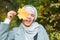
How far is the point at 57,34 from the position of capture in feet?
14.1

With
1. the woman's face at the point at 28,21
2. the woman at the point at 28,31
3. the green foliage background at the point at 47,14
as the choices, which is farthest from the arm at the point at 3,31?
the green foliage background at the point at 47,14

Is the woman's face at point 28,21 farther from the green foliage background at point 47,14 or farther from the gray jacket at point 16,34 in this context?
the green foliage background at point 47,14

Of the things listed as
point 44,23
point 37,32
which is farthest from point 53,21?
point 37,32

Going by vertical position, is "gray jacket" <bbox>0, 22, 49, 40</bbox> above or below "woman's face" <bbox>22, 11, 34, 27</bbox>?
below

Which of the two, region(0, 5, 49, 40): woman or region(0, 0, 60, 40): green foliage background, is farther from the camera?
region(0, 0, 60, 40): green foliage background

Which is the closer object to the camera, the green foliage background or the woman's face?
the woman's face

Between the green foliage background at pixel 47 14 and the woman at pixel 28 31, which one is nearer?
the woman at pixel 28 31

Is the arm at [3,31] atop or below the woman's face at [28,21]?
below

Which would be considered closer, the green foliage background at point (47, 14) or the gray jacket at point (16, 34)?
the gray jacket at point (16, 34)

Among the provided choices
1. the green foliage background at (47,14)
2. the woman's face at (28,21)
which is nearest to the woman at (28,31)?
the woman's face at (28,21)

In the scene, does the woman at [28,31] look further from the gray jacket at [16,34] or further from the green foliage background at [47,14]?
the green foliage background at [47,14]

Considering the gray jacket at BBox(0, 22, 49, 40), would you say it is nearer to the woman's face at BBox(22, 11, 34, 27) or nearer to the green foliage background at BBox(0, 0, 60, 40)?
the woman's face at BBox(22, 11, 34, 27)

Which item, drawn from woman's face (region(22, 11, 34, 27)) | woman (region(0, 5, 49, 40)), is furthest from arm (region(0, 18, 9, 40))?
woman's face (region(22, 11, 34, 27))

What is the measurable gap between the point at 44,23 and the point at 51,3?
35 centimetres
